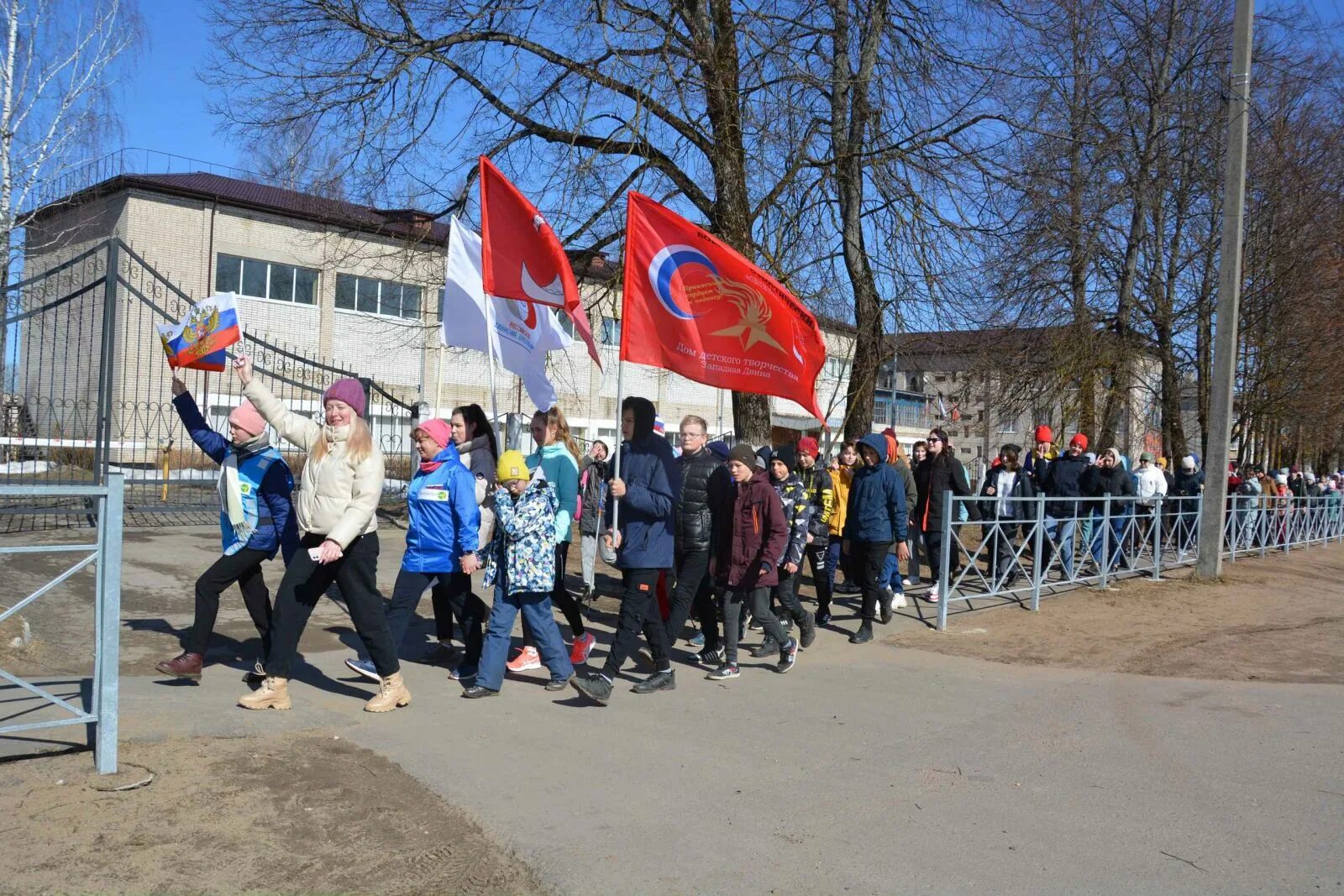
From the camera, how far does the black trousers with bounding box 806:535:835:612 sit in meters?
9.02

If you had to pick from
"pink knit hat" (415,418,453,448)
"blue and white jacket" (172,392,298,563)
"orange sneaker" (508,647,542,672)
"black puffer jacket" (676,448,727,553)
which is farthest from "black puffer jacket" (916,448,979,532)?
"blue and white jacket" (172,392,298,563)

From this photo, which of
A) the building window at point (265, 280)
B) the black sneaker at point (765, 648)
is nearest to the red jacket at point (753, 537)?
the black sneaker at point (765, 648)

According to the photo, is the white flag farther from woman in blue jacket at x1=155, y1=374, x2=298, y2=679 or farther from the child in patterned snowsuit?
woman in blue jacket at x1=155, y1=374, x2=298, y2=679

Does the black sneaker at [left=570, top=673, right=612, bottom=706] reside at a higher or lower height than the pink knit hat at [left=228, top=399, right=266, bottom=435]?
lower

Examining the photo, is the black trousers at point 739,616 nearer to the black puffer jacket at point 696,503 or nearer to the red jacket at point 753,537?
the red jacket at point 753,537

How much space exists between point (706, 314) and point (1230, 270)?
8.74 m

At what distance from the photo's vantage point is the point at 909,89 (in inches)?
490

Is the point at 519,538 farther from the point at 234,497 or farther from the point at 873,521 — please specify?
the point at 873,521

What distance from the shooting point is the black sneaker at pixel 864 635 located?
29.6 feet

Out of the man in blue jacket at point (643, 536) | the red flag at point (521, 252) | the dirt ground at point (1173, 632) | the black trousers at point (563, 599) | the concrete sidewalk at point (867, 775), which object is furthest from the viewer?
the dirt ground at point (1173, 632)

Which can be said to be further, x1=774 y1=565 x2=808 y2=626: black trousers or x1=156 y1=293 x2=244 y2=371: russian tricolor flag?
x1=774 y1=565 x2=808 y2=626: black trousers

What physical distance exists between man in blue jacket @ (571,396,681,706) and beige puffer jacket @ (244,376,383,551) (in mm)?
1516

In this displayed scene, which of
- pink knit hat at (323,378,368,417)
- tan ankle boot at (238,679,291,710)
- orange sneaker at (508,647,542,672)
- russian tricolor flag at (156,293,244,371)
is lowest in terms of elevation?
orange sneaker at (508,647,542,672)

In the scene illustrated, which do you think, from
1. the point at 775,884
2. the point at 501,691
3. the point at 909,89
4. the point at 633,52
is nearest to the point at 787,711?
the point at 501,691
